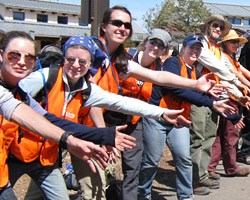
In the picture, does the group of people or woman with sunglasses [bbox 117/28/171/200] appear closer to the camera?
the group of people

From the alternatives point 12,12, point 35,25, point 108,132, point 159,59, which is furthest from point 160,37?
point 12,12

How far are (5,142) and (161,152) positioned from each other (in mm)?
2180

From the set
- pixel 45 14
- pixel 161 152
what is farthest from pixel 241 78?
pixel 45 14

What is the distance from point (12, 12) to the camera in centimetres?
5862

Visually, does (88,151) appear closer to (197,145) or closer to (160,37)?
(160,37)

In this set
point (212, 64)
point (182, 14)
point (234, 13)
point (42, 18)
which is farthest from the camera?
point (234, 13)

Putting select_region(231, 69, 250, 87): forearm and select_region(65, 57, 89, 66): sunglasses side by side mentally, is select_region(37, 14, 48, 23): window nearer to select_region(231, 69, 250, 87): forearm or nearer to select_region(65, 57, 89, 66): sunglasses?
select_region(231, 69, 250, 87): forearm

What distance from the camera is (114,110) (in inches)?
140

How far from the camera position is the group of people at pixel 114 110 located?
9.09 ft

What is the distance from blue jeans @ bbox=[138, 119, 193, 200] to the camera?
4727 mm

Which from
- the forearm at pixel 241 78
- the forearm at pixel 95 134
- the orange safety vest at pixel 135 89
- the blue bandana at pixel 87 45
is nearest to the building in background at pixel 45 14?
the forearm at pixel 241 78

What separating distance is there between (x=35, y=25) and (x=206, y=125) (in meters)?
46.1

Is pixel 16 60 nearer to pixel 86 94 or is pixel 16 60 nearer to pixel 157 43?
pixel 86 94

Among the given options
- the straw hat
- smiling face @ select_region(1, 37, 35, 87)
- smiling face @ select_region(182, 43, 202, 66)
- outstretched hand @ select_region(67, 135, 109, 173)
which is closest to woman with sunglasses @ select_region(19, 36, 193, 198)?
smiling face @ select_region(1, 37, 35, 87)
